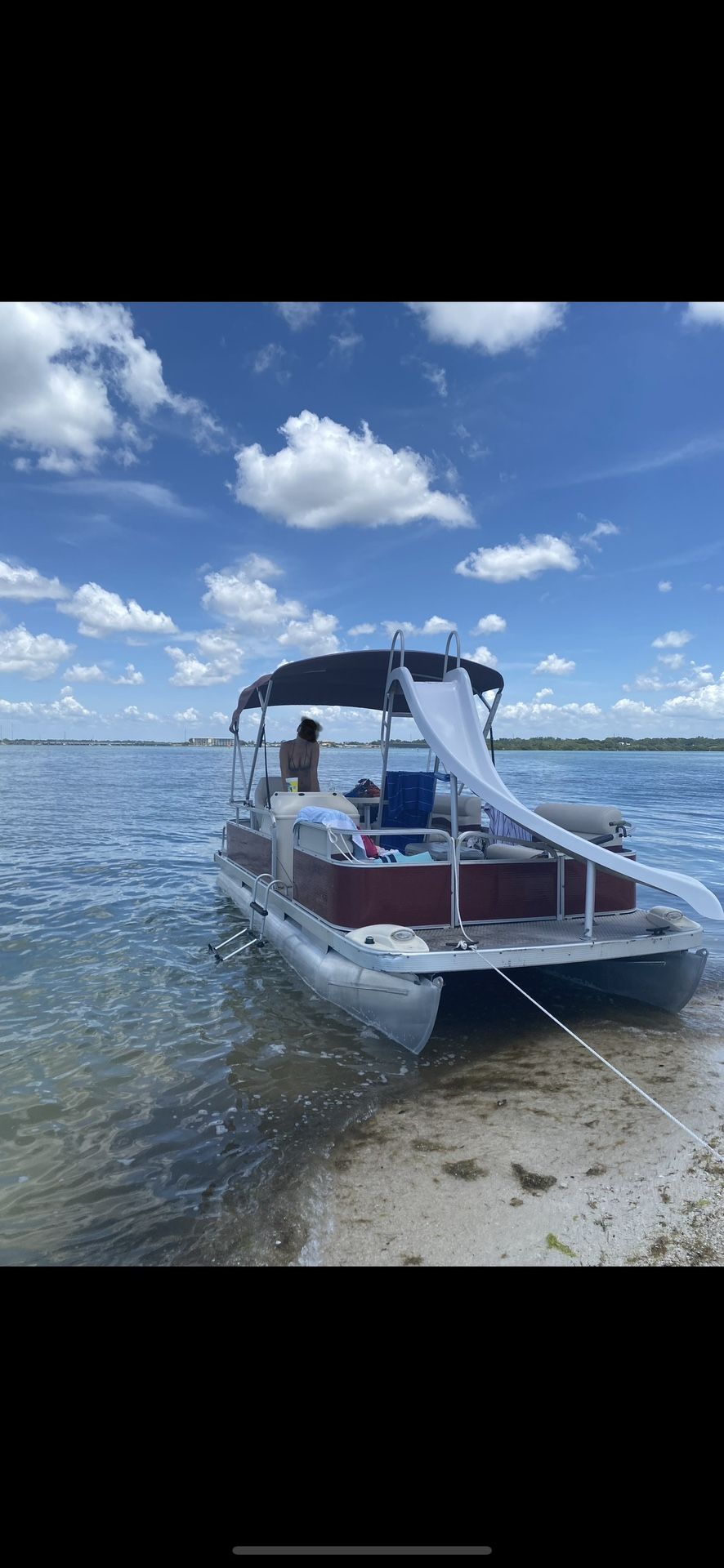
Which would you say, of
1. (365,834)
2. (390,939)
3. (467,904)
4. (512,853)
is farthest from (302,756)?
(390,939)

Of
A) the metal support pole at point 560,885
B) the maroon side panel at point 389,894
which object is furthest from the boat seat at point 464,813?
the maroon side panel at point 389,894

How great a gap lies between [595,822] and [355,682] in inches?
182

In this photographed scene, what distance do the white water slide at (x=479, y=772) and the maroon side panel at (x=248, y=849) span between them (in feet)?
10.0

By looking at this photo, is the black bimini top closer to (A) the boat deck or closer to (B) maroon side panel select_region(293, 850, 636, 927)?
(B) maroon side panel select_region(293, 850, 636, 927)

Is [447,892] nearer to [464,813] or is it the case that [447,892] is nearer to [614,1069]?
[614,1069]

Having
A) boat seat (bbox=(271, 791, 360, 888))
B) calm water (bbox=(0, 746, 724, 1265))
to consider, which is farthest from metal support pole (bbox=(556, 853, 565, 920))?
boat seat (bbox=(271, 791, 360, 888))

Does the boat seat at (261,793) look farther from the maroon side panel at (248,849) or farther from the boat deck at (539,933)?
the boat deck at (539,933)

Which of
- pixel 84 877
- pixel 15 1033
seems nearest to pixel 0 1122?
pixel 15 1033

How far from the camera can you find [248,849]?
36.3 ft

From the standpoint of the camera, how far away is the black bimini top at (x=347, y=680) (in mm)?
9672

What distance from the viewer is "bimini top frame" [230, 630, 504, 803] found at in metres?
9.58

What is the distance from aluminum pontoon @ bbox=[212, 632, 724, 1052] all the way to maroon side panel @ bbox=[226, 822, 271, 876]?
3.24 ft
